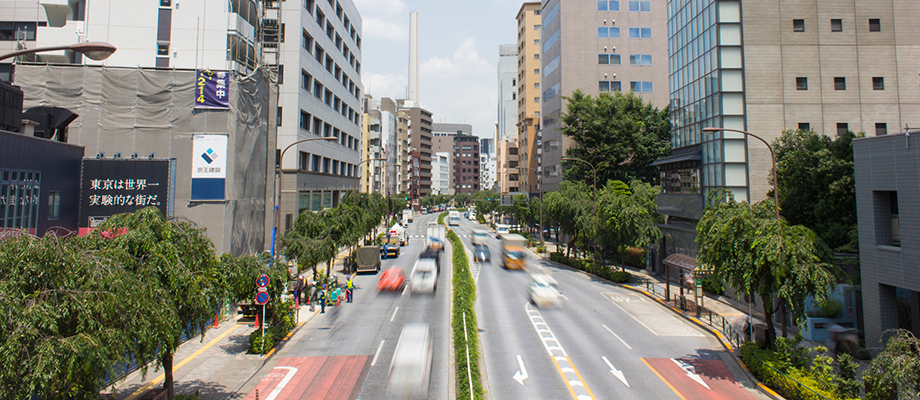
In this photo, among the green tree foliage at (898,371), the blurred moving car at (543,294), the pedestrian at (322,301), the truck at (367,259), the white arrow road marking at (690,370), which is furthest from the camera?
the truck at (367,259)

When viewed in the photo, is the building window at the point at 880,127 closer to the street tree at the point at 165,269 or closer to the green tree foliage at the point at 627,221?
the green tree foliage at the point at 627,221

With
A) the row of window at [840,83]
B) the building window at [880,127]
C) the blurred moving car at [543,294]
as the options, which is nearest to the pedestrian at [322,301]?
the blurred moving car at [543,294]

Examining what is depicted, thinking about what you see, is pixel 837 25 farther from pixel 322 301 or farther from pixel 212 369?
pixel 212 369

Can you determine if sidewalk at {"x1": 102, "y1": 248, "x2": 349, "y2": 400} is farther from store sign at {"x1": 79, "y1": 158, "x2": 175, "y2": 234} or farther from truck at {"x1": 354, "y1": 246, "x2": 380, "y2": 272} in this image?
truck at {"x1": 354, "y1": 246, "x2": 380, "y2": 272}

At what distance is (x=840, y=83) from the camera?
37281mm

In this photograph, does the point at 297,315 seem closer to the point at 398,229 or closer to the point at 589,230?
the point at 589,230

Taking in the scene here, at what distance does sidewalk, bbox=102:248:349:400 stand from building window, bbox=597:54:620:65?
66041 millimetres

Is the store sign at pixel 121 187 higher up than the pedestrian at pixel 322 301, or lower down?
higher up

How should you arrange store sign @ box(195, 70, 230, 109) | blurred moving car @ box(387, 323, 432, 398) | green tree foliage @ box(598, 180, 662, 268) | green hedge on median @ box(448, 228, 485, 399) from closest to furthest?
green hedge on median @ box(448, 228, 485, 399)
blurred moving car @ box(387, 323, 432, 398)
store sign @ box(195, 70, 230, 109)
green tree foliage @ box(598, 180, 662, 268)

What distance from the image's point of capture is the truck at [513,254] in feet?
159

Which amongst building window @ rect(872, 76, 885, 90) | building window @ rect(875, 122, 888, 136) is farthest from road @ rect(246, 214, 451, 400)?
building window @ rect(872, 76, 885, 90)

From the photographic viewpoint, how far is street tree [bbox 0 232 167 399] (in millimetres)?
7836

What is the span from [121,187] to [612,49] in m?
69.3

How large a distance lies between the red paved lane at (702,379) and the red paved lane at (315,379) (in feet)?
37.1
